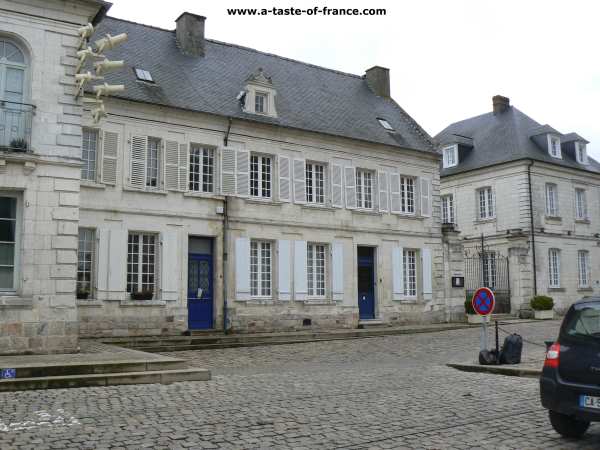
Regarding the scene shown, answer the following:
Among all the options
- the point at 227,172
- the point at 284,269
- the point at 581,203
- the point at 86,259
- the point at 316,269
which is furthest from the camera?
the point at 581,203

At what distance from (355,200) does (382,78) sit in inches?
275

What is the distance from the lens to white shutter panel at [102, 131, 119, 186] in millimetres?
16109

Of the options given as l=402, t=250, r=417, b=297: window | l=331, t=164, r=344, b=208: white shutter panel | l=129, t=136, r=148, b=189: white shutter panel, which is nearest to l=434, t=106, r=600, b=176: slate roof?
l=402, t=250, r=417, b=297: window

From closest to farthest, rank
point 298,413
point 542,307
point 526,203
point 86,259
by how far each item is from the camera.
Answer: point 298,413 < point 86,259 < point 542,307 < point 526,203

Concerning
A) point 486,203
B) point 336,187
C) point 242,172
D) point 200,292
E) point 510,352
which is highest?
point 486,203

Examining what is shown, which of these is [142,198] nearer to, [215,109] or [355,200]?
[215,109]

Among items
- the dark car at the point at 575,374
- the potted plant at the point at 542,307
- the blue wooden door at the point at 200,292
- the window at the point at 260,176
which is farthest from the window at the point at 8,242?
the potted plant at the point at 542,307

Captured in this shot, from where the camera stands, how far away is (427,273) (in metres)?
22.2

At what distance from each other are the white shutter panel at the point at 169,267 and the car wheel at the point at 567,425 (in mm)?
12116

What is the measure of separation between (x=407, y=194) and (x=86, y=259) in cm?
1151

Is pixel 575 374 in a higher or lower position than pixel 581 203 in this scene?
lower

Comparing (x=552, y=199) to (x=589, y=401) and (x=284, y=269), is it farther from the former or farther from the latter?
(x=589, y=401)

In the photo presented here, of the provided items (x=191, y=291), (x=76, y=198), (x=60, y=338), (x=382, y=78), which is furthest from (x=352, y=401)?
(x=382, y=78)

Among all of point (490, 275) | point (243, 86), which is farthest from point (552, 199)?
point (243, 86)
